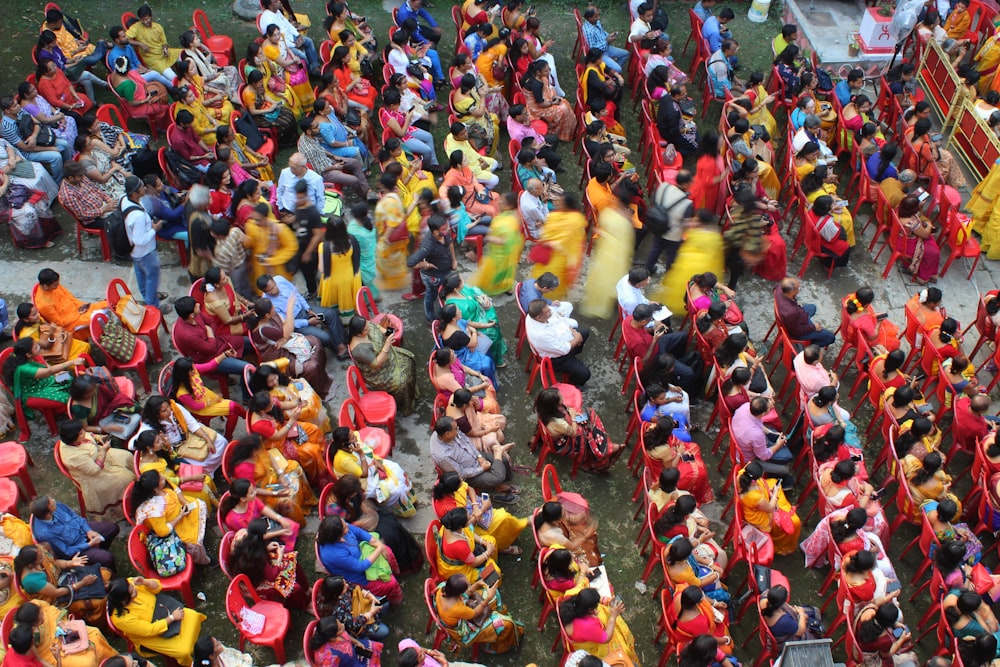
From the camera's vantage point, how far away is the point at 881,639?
709 centimetres

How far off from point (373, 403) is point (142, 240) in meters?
2.73

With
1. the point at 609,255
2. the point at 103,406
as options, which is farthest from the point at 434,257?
the point at 103,406

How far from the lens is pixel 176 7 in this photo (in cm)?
1383

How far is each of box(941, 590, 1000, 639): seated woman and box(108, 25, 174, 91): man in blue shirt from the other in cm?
955

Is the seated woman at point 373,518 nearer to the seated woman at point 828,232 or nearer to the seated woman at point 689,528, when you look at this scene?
the seated woman at point 689,528

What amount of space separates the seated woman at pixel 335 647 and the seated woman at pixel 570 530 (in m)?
1.55

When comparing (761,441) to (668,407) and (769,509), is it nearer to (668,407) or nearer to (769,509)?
(769,509)

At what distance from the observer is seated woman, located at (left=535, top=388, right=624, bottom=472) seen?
7.98 meters

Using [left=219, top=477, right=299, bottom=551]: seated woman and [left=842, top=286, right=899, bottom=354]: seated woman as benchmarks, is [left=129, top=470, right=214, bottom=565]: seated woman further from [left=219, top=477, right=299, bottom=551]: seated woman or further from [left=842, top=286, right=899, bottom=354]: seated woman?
[left=842, top=286, right=899, bottom=354]: seated woman

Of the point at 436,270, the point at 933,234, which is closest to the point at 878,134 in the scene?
the point at 933,234

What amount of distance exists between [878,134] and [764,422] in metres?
5.06

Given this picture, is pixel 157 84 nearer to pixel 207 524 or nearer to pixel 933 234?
pixel 207 524

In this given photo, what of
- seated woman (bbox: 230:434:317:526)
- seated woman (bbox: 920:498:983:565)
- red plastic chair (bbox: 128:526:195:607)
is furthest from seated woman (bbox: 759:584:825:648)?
red plastic chair (bbox: 128:526:195:607)

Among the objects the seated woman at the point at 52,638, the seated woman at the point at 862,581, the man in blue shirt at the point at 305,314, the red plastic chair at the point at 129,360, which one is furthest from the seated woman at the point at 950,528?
the red plastic chair at the point at 129,360
